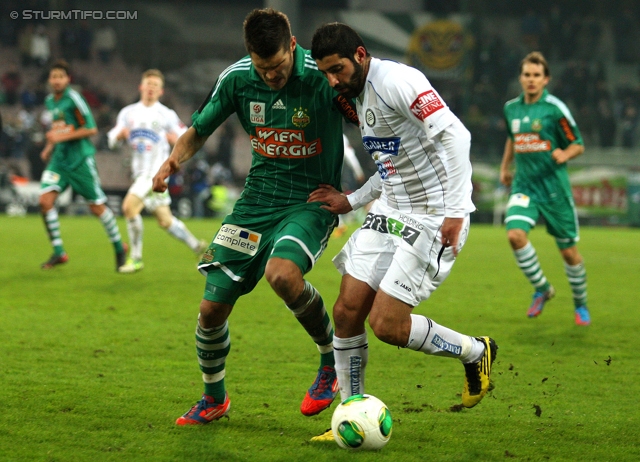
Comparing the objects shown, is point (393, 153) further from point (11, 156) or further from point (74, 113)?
point (11, 156)

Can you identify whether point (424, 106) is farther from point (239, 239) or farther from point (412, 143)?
point (239, 239)

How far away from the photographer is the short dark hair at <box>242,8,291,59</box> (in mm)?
4082

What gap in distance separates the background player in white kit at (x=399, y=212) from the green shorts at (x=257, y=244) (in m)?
0.22

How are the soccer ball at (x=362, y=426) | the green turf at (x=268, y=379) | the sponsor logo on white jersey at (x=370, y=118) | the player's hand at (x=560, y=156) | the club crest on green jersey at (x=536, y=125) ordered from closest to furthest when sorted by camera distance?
1. the soccer ball at (x=362, y=426)
2. the green turf at (x=268, y=379)
3. the sponsor logo on white jersey at (x=370, y=118)
4. the player's hand at (x=560, y=156)
5. the club crest on green jersey at (x=536, y=125)

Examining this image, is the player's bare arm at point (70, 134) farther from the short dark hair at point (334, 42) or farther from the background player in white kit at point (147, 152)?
the short dark hair at point (334, 42)

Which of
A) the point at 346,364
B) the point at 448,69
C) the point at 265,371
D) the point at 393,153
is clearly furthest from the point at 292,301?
the point at 448,69

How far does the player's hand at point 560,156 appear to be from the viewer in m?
7.68

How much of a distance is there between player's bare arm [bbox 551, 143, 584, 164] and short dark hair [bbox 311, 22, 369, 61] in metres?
4.18

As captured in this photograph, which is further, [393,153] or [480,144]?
[480,144]

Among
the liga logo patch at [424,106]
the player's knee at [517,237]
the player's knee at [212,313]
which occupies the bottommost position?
the player's knee at [517,237]

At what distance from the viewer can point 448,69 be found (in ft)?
88.8

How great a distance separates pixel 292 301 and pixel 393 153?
0.90 metres

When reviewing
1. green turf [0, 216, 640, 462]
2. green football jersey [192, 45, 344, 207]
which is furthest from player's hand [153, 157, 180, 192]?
green turf [0, 216, 640, 462]

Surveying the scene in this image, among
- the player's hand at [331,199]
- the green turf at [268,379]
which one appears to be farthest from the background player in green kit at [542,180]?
the player's hand at [331,199]
